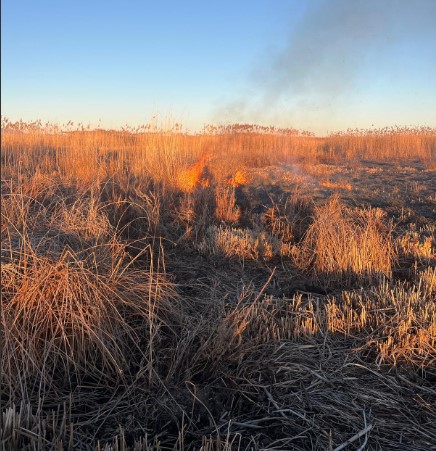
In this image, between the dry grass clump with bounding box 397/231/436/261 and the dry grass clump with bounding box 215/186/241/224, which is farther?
the dry grass clump with bounding box 215/186/241/224

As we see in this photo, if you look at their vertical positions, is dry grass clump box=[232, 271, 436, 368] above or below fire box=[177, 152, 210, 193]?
below

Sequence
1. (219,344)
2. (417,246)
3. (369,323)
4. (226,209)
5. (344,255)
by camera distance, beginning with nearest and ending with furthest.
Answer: (219,344) < (369,323) < (344,255) < (417,246) < (226,209)

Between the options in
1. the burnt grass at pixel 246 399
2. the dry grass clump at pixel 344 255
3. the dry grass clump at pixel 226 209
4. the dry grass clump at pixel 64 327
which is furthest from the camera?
the dry grass clump at pixel 226 209

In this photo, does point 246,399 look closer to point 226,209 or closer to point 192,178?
point 226,209

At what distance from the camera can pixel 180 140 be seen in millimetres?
8570

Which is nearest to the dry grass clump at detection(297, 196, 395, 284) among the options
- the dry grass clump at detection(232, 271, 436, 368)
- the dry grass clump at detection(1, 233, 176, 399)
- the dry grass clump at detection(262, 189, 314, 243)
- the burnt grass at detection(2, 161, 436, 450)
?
the dry grass clump at detection(232, 271, 436, 368)

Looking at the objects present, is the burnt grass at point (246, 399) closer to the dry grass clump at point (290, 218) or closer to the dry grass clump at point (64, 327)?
the dry grass clump at point (64, 327)

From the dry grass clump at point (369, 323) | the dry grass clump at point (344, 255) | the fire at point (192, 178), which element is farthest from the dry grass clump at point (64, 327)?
the fire at point (192, 178)

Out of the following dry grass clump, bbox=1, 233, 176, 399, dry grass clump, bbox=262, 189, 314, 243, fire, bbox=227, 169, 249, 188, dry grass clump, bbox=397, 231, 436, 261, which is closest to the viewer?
dry grass clump, bbox=1, 233, 176, 399

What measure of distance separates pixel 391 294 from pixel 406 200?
4.03m

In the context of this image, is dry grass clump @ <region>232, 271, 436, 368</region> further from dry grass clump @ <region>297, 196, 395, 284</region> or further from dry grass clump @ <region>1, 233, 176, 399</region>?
dry grass clump @ <region>1, 233, 176, 399</region>

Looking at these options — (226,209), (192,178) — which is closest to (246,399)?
(226,209)

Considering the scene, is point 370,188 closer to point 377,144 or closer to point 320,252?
point 320,252

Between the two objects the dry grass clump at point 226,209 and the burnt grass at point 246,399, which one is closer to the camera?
the burnt grass at point 246,399
